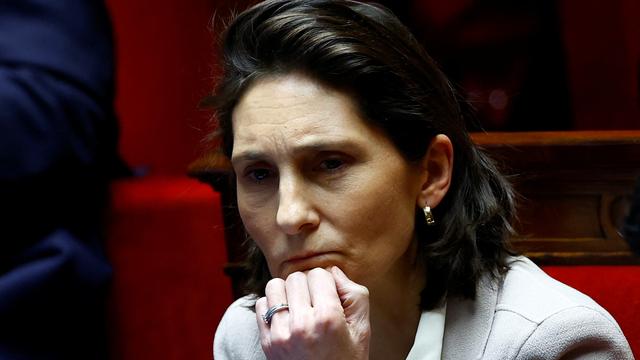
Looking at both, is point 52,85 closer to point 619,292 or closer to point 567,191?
point 567,191

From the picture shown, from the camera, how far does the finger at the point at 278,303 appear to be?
1.04m

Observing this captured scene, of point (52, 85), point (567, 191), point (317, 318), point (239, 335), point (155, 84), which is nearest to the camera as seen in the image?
point (317, 318)

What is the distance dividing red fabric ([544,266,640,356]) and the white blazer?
0.15 meters

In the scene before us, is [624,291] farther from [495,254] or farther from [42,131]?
[42,131]

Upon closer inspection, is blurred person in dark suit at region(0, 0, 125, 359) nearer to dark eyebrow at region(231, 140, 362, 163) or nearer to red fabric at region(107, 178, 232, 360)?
red fabric at region(107, 178, 232, 360)

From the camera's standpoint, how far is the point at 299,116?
1.09 metres

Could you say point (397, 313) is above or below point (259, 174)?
below

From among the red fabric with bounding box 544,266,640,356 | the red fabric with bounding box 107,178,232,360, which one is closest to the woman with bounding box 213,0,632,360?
the red fabric with bounding box 544,266,640,356

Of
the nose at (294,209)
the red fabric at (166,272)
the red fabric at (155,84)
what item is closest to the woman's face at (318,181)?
the nose at (294,209)

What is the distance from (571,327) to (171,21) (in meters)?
1.24

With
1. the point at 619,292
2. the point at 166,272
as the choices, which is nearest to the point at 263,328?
the point at 619,292

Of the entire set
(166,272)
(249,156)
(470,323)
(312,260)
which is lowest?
(166,272)

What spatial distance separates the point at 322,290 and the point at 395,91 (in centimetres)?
24

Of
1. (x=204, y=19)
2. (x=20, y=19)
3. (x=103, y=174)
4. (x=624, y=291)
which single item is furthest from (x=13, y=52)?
(x=624, y=291)
